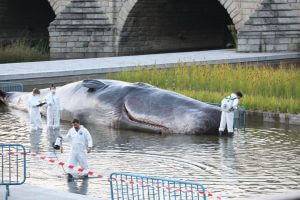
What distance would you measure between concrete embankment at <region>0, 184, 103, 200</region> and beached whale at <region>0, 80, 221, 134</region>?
24.6 ft

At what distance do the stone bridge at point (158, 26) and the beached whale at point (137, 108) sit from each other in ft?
60.3

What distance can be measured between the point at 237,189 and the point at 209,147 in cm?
426

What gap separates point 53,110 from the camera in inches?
853

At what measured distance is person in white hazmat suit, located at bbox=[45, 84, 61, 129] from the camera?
71.1ft

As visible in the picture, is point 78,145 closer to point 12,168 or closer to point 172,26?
point 12,168

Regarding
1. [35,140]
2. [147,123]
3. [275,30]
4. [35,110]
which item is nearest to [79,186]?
[35,140]

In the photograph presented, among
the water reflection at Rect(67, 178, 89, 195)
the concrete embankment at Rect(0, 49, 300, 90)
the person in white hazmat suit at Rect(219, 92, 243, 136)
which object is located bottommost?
the water reflection at Rect(67, 178, 89, 195)

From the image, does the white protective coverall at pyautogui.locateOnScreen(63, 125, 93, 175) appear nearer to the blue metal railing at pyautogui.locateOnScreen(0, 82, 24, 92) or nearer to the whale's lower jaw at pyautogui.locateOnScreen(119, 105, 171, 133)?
the whale's lower jaw at pyautogui.locateOnScreen(119, 105, 171, 133)

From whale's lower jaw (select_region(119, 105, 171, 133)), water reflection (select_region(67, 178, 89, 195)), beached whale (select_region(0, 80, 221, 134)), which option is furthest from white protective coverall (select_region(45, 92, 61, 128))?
water reflection (select_region(67, 178, 89, 195))

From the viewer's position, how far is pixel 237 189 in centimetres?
1477

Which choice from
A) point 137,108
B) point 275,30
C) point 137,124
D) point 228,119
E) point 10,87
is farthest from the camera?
point 275,30

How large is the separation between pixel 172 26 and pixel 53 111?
28.3 meters

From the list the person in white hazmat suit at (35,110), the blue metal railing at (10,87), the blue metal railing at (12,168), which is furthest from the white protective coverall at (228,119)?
the blue metal railing at (10,87)

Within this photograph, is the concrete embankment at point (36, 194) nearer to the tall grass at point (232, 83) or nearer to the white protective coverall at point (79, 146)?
the white protective coverall at point (79, 146)
